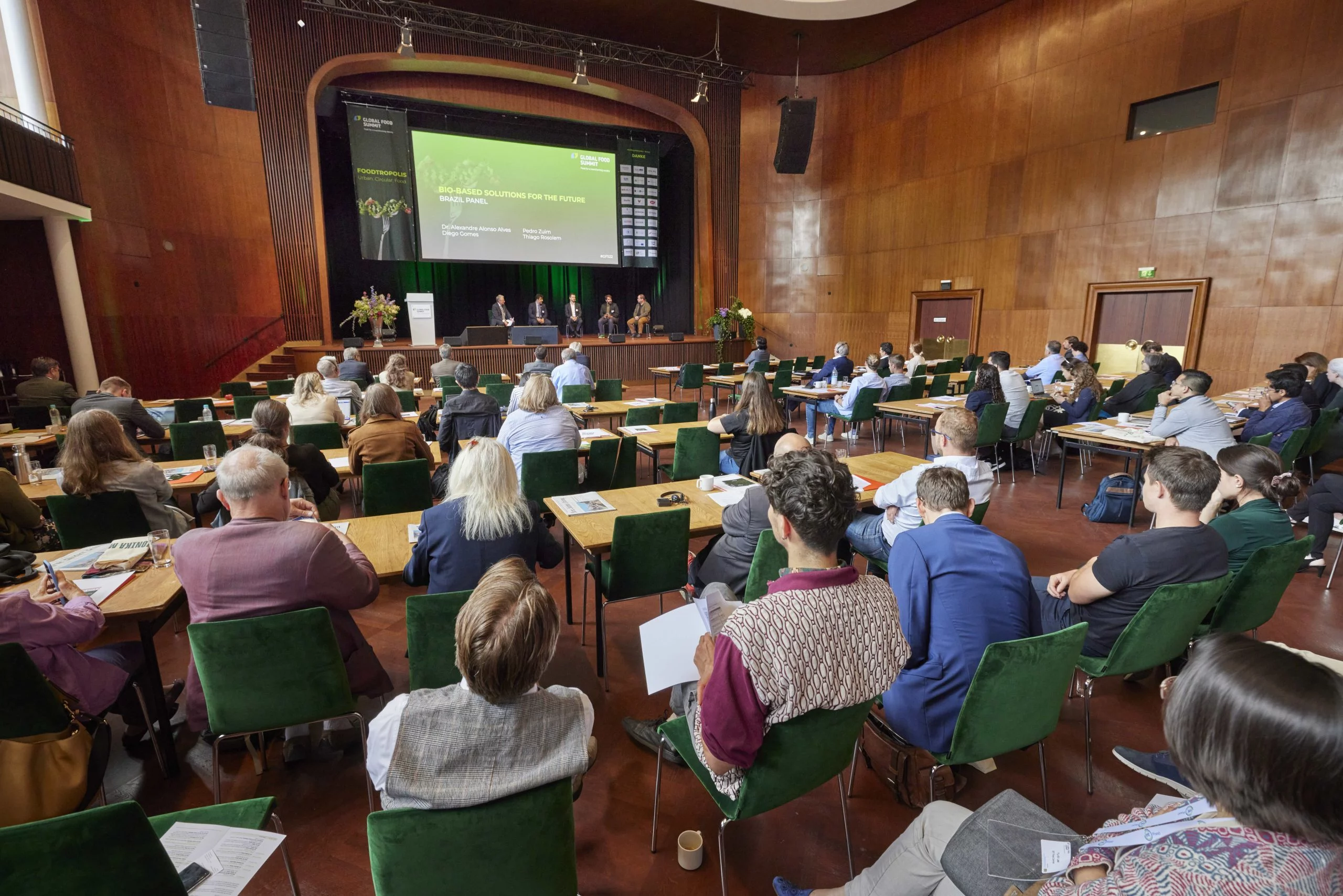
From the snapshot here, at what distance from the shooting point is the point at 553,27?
38.5 ft

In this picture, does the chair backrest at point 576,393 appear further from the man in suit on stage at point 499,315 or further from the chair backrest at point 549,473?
the man in suit on stage at point 499,315

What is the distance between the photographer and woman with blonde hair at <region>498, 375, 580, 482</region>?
14.6 feet

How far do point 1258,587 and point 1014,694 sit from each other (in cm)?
154

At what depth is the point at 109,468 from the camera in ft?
10.1

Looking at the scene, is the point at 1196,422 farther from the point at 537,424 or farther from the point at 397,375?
the point at 397,375

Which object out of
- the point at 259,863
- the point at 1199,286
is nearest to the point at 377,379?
the point at 259,863

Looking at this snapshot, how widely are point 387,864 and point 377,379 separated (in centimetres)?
822


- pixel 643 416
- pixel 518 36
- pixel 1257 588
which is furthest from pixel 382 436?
→ pixel 518 36

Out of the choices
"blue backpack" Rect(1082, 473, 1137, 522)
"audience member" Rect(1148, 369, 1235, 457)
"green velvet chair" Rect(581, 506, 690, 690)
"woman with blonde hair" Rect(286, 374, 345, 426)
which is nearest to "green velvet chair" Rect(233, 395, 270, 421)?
"woman with blonde hair" Rect(286, 374, 345, 426)

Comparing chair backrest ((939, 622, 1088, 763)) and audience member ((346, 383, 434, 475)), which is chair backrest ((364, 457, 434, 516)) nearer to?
audience member ((346, 383, 434, 475))

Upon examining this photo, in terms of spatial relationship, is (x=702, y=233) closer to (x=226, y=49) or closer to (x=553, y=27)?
(x=553, y=27)

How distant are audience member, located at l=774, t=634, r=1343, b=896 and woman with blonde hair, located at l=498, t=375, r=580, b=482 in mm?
3936

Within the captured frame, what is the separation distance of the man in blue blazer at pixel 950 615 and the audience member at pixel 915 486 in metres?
1.06

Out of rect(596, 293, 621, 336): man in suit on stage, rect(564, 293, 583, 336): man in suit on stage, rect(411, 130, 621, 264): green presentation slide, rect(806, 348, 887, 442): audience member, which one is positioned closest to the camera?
rect(806, 348, 887, 442): audience member
